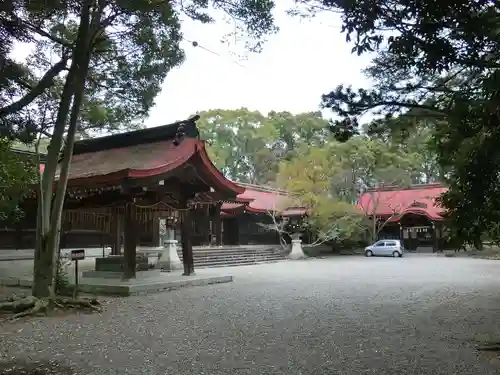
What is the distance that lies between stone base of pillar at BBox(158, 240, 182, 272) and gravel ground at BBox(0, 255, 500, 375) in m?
6.28

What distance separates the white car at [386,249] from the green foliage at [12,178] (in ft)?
75.2

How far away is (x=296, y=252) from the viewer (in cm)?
2858

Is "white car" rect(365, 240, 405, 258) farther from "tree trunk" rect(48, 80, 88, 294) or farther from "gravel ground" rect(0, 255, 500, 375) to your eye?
"tree trunk" rect(48, 80, 88, 294)

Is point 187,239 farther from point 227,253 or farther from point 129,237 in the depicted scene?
point 227,253

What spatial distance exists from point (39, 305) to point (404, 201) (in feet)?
103

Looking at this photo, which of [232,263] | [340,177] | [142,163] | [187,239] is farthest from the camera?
[340,177]

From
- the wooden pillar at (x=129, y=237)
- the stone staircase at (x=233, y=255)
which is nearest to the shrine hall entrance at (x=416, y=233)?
the stone staircase at (x=233, y=255)

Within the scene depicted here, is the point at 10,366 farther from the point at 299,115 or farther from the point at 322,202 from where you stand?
the point at 299,115

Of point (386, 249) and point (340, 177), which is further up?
point (340, 177)

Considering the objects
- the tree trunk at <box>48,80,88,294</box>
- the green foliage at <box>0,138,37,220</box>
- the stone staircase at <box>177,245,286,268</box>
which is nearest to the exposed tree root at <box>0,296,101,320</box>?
the tree trunk at <box>48,80,88,294</box>

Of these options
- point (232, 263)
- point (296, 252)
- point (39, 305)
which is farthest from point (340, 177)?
point (39, 305)

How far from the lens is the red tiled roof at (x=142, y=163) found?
40.1ft

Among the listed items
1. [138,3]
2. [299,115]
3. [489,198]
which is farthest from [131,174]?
[299,115]

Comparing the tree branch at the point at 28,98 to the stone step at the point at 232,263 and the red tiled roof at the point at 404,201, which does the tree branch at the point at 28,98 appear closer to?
the stone step at the point at 232,263
